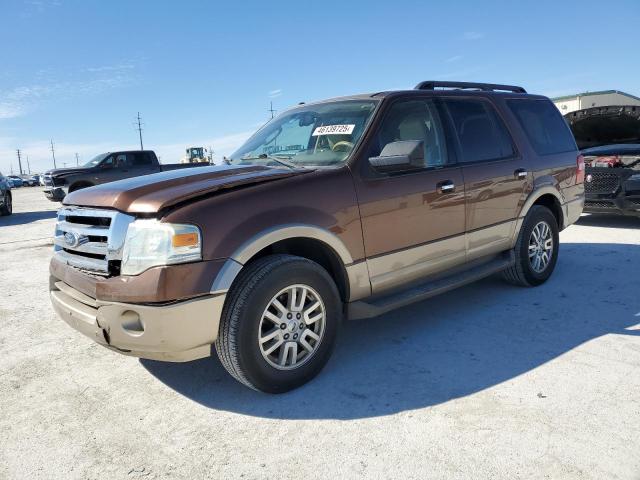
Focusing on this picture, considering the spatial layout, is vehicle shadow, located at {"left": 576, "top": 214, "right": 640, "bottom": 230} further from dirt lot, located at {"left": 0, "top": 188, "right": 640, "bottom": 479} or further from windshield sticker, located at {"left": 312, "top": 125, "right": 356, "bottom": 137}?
windshield sticker, located at {"left": 312, "top": 125, "right": 356, "bottom": 137}

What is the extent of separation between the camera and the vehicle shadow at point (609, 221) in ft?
27.3

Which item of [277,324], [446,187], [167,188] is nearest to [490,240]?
[446,187]

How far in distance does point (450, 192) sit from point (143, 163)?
15.9m

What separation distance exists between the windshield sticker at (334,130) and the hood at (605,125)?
26.0 ft

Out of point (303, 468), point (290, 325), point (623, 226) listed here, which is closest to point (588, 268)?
point (623, 226)

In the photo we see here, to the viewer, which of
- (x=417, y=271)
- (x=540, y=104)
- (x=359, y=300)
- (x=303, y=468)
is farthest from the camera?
(x=540, y=104)

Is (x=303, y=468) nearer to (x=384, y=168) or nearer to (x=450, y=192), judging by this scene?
(x=384, y=168)

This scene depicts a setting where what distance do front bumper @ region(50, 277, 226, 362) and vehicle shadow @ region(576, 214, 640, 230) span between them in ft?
25.9

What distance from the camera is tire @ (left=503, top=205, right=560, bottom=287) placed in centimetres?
480

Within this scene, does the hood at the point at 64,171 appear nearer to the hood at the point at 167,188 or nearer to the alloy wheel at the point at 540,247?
the hood at the point at 167,188

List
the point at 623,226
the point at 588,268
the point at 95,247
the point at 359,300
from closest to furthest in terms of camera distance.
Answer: the point at 95,247
the point at 359,300
the point at 588,268
the point at 623,226

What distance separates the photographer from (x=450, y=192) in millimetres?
3916

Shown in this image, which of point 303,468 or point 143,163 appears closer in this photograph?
point 303,468

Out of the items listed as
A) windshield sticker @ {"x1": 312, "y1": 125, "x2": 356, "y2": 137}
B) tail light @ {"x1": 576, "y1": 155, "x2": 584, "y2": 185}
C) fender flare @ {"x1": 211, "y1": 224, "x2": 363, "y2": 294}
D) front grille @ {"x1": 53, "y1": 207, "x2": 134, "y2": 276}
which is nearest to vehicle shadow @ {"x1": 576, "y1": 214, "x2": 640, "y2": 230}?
tail light @ {"x1": 576, "y1": 155, "x2": 584, "y2": 185}
